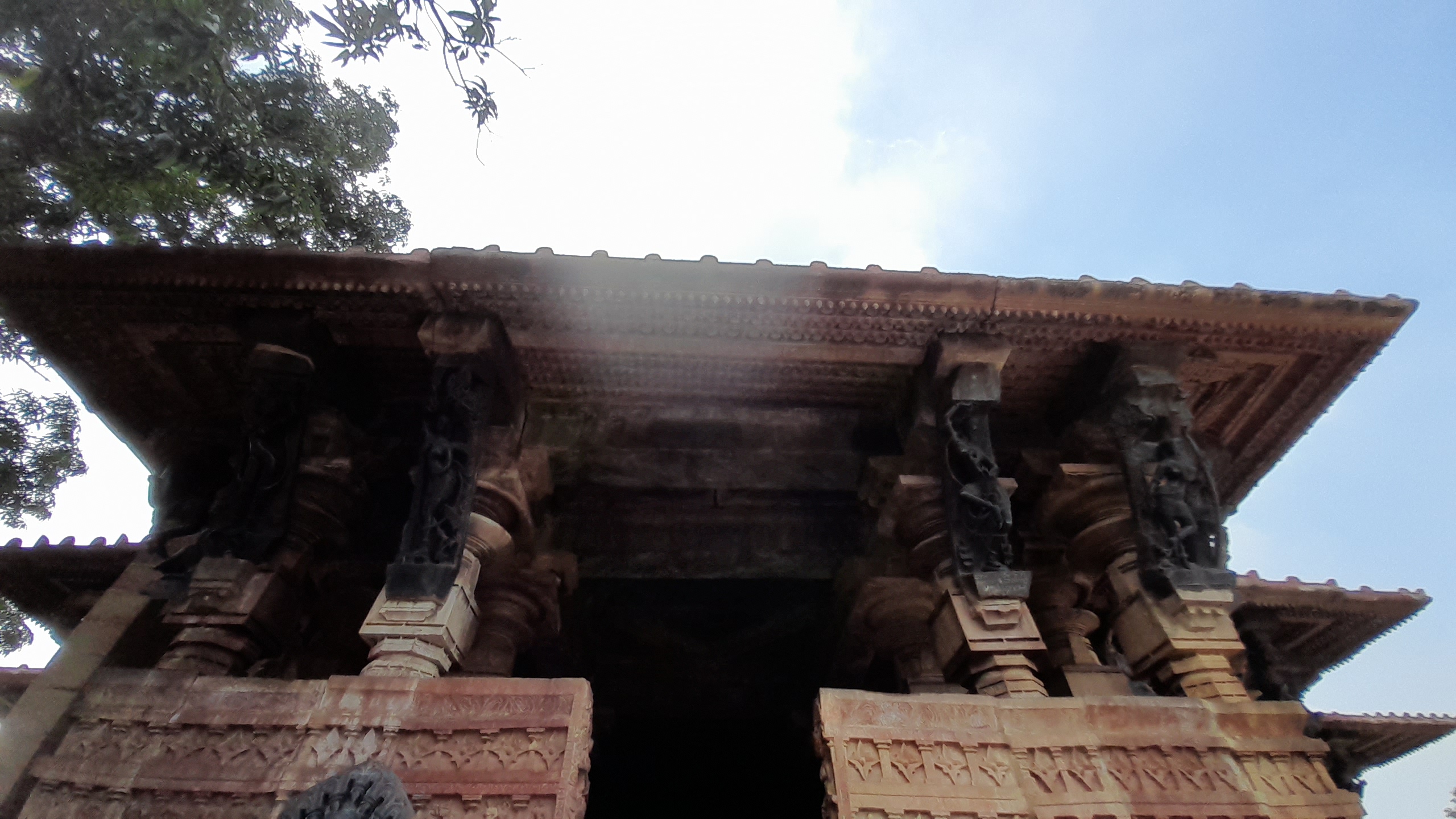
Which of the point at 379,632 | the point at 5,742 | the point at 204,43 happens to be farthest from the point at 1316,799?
the point at 204,43

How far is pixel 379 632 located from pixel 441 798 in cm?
90

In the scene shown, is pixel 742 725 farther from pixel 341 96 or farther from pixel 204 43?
pixel 341 96

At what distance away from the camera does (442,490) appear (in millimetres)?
4457

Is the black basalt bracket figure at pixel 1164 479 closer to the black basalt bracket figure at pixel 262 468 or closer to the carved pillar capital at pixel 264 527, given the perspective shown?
the carved pillar capital at pixel 264 527

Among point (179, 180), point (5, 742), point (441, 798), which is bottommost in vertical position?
point (441, 798)

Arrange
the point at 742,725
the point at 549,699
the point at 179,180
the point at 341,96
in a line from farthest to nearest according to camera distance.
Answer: the point at 341,96, the point at 742,725, the point at 179,180, the point at 549,699

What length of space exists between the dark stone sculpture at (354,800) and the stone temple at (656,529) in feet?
0.04

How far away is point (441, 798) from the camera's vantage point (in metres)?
3.55

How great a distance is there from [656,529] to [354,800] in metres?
3.00

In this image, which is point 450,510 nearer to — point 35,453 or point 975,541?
point 975,541

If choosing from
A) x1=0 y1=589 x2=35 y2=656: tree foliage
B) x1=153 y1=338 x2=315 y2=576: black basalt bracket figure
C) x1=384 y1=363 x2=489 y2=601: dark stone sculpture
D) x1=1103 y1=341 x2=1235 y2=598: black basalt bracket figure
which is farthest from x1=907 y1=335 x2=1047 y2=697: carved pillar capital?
x1=0 y1=589 x2=35 y2=656: tree foliage

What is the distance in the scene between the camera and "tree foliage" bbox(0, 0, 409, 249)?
4445mm

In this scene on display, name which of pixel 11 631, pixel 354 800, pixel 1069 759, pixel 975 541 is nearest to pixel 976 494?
pixel 975 541

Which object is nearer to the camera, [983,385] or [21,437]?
[983,385]
